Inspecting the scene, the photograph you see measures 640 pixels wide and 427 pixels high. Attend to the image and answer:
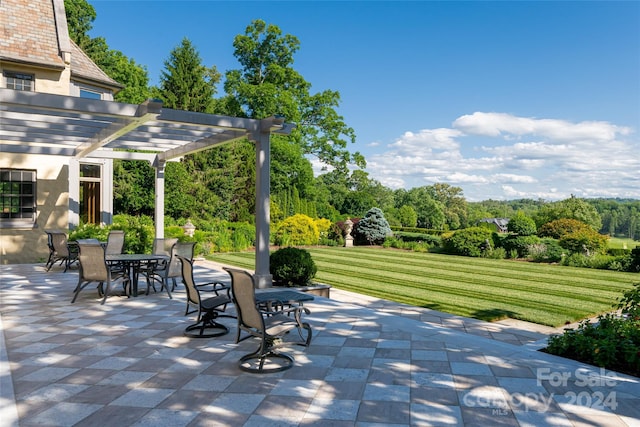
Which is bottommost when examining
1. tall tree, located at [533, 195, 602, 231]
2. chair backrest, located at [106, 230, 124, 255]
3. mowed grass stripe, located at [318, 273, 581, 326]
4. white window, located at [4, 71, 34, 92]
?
mowed grass stripe, located at [318, 273, 581, 326]

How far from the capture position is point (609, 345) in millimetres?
5035

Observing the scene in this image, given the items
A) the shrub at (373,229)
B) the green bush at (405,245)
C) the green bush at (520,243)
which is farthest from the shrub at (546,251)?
the shrub at (373,229)

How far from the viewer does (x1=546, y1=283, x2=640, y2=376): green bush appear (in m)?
4.91

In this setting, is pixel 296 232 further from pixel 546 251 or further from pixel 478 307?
pixel 478 307

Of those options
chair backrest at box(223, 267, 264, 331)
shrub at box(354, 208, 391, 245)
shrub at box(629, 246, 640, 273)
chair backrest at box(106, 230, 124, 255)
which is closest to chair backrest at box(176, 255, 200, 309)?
chair backrest at box(223, 267, 264, 331)

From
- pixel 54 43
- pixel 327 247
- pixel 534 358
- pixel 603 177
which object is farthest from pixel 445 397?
pixel 603 177

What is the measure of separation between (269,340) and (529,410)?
2.62 m

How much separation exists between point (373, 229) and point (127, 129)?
640 inches

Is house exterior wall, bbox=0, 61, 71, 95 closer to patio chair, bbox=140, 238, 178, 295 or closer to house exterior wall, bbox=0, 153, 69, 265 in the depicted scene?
house exterior wall, bbox=0, 153, 69, 265

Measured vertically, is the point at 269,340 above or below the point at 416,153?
below

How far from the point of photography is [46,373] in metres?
4.57

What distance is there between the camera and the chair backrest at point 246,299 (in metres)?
4.72

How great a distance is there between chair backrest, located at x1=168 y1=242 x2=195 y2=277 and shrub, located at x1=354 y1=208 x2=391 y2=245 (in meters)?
14.5

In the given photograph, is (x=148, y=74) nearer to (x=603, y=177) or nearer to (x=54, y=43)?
(x=54, y=43)
